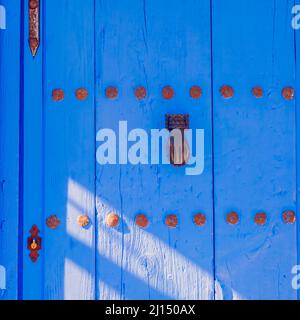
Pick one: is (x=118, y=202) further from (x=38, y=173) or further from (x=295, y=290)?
(x=295, y=290)

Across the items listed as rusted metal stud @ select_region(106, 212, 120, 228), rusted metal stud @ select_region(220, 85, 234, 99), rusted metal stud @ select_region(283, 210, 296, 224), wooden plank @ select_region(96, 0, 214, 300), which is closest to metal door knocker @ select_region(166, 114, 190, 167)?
wooden plank @ select_region(96, 0, 214, 300)

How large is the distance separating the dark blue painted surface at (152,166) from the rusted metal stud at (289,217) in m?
0.02

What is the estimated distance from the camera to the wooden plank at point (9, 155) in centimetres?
202

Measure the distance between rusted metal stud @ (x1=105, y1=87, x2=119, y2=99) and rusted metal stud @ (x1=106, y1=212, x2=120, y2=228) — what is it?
1.16 feet

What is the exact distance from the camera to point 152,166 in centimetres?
204

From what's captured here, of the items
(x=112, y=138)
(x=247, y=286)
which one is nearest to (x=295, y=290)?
(x=247, y=286)

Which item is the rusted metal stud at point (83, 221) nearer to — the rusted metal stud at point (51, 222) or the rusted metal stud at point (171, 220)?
the rusted metal stud at point (51, 222)

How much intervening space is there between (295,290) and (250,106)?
22.6 inches

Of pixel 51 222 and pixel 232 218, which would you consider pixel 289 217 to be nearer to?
pixel 232 218

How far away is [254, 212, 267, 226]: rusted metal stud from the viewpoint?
6.67ft

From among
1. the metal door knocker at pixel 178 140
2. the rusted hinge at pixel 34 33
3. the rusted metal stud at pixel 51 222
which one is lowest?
the rusted metal stud at pixel 51 222

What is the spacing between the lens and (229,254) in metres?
2.04

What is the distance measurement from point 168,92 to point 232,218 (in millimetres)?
425

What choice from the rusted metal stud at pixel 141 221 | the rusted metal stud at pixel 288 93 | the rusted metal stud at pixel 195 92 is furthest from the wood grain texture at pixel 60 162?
the rusted metal stud at pixel 288 93
